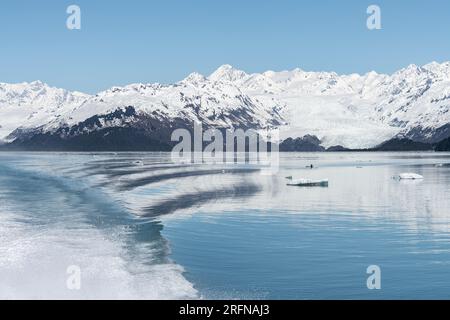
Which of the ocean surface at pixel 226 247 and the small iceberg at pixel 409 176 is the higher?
the ocean surface at pixel 226 247

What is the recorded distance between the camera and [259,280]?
27.8 meters

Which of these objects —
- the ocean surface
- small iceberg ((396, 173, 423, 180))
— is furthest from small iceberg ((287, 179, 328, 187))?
small iceberg ((396, 173, 423, 180))

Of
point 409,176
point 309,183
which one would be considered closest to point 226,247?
point 309,183

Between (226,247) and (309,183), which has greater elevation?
(226,247)

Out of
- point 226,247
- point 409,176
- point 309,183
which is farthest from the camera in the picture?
point 409,176

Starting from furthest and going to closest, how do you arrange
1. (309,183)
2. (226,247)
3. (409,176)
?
(409,176) < (309,183) < (226,247)

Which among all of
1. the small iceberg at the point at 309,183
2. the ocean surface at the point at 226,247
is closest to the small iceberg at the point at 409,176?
the small iceberg at the point at 309,183

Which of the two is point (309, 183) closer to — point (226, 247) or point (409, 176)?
point (409, 176)

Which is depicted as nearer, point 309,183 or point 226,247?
point 226,247

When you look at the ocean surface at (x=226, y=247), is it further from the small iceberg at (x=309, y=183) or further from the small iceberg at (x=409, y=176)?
the small iceberg at (x=409, y=176)
